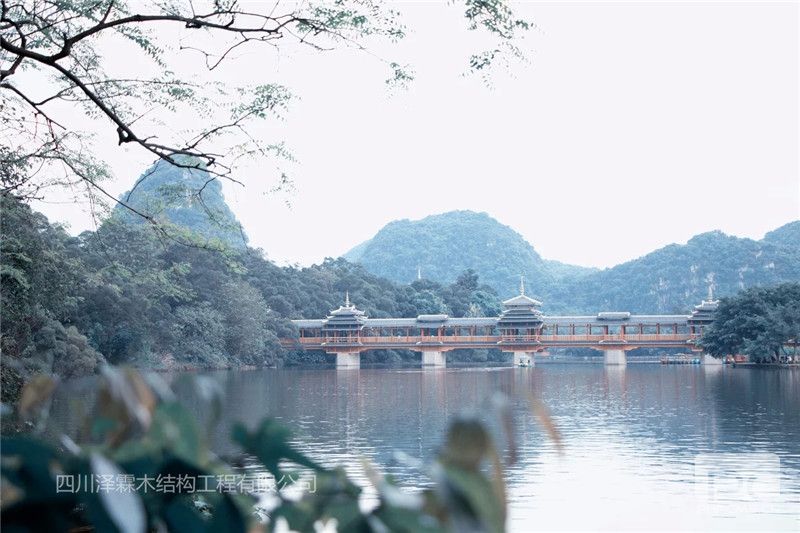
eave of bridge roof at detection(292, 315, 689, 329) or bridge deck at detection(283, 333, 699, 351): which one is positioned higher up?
eave of bridge roof at detection(292, 315, 689, 329)

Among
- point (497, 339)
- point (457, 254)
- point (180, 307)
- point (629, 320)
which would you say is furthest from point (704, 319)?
point (457, 254)

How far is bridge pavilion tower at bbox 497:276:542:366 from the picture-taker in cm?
3262

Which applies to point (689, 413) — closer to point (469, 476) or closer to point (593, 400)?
point (593, 400)

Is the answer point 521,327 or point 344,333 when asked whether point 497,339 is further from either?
point 344,333

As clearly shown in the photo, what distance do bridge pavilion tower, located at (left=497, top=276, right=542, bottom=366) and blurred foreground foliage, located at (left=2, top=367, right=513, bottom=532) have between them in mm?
32143

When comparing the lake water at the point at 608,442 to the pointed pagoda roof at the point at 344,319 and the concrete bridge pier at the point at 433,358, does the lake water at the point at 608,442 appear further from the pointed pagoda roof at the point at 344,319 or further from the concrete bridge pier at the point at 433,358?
the concrete bridge pier at the point at 433,358

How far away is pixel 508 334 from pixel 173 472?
33156 millimetres

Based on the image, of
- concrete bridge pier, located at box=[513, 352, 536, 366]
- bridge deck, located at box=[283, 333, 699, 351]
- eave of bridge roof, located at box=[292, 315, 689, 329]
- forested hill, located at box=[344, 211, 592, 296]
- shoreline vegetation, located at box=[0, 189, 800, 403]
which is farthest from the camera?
forested hill, located at box=[344, 211, 592, 296]

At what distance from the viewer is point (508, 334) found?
3341 cm

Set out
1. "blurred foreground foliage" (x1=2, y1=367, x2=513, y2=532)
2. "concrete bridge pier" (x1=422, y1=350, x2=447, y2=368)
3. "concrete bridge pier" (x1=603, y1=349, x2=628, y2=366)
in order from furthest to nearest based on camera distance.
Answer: "concrete bridge pier" (x1=422, y1=350, x2=447, y2=368), "concrete bridge pier" (x1=603, y1=349, x2=628, y2=366), "blurred foreground foliage" (x1=2, y1=367, x2=513, y2=532)

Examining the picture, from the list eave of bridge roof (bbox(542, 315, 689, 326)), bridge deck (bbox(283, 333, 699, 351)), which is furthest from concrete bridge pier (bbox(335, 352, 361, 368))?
eave of bridge roof (bbox(542, 315, 689, 326))

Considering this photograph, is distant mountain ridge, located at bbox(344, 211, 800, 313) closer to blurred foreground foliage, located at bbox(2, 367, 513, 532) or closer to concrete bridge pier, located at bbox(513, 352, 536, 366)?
concrete bridge pier, located at bbox(513, 352, 536, 366)
